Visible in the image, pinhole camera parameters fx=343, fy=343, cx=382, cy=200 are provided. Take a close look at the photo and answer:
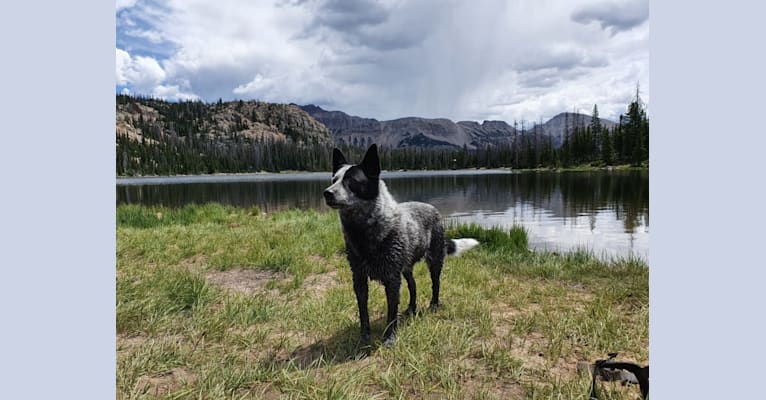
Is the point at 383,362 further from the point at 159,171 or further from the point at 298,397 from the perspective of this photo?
the point at 159,171

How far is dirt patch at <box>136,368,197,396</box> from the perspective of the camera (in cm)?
248

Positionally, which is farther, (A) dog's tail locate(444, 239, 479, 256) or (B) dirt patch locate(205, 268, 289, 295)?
(B) dirt patch locate(205, 268, 289, 295)

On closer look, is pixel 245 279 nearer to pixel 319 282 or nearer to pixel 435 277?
pixel 319 282

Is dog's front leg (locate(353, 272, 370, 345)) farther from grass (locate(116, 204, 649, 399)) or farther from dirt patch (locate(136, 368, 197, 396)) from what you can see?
dirt patch (locate(136, 368, 197, 396))

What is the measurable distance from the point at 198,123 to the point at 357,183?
191 meters

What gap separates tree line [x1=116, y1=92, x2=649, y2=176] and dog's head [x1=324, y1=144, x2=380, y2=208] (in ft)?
9.11

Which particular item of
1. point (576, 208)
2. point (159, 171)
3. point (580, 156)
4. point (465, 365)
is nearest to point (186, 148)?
point (159, 171)

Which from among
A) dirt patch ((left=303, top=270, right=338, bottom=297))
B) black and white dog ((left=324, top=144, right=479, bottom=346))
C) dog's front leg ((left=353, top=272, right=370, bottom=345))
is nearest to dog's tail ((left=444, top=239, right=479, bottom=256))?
black and white dog ((left=324, top=144, right=479, bottom=346))

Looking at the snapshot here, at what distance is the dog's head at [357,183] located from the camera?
2681 mm

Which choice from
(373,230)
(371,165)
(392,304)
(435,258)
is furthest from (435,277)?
(371,165)

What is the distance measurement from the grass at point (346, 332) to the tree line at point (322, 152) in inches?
98.9

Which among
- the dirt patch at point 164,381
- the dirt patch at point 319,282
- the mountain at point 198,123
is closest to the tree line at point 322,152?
the mountain at point 198,123

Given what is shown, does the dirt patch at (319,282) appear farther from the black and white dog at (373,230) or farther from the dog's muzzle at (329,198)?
the dog's muzzle at (329,198)

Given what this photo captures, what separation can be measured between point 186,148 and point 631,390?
13958cm
